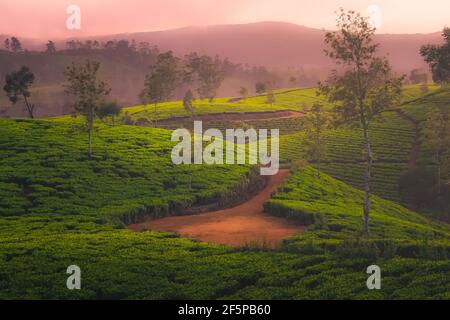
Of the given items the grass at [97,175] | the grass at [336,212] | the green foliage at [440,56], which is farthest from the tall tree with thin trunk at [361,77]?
the green foliage at [440,56]

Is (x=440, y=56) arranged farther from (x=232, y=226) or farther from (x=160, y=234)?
(x=160, y=234)

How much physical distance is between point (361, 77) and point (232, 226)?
16.6m

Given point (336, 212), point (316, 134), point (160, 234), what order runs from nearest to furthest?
1. point (160, 234)
2. point (336, 212)
3. point (316, 134)

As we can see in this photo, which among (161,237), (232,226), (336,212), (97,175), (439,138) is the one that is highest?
(439,138)

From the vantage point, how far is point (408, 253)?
84.8 feet

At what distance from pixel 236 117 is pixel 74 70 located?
74.3 m

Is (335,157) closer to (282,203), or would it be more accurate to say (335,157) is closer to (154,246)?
(282,203)

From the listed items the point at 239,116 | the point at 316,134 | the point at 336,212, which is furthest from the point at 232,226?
the point at 239,116

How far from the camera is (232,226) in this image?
39156 millimetres

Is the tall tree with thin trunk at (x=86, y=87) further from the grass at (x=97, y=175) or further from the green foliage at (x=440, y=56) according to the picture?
the green foliage at (x=440, y=56)

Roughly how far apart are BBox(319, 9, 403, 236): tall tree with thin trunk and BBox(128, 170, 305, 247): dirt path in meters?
7.61

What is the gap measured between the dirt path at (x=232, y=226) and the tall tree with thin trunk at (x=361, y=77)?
761 centimetres

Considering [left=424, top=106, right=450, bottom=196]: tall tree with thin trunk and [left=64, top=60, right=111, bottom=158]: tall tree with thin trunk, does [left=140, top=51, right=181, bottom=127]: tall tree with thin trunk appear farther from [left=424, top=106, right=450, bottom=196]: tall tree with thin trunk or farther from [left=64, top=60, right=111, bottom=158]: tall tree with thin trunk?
[left=424, top=106, right=450, bottom=196]: tall tree with thin trunk

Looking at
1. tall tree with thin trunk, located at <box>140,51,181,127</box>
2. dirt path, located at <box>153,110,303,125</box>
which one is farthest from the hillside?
dirt path, located at <box>153,110,303,125</box>
